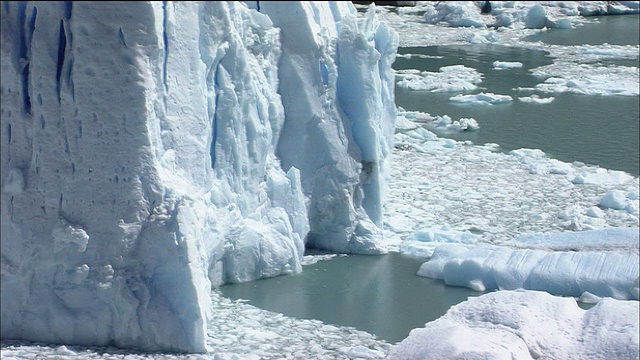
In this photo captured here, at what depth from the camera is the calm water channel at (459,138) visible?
5098 millimetres

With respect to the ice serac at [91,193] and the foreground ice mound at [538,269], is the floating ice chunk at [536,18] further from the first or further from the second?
the ice serac at [91,193]

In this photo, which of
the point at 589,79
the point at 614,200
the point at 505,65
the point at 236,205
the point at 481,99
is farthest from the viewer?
the point at 505,65

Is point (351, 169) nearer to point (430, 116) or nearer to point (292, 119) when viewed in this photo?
point (292, 119)

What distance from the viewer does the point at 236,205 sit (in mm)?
5320

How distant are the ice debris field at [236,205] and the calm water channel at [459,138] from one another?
13 cm

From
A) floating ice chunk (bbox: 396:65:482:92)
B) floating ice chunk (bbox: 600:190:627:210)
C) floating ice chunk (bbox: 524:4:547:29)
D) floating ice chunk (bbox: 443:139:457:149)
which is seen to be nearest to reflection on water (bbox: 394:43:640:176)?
floating ice chunk (bbox: 396:65:482:92)

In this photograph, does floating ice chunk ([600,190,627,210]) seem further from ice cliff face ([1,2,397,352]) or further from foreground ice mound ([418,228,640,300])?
ice cliff face ([1,2,397,352])

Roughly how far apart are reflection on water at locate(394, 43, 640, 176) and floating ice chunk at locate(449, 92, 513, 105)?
0.09 metres

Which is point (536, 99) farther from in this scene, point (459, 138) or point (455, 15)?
point (455, 15)

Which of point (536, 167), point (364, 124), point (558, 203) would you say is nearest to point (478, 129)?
point (536, 167)

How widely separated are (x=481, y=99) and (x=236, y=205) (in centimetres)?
571

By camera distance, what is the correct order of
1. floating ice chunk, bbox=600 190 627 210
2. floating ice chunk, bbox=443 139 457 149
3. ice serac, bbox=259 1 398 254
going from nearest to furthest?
1. ice serac, bbox=259 1 398 254
2. floating ice chunk, bbox=600 190 627 210
3. floating ice chunk, bbox=443 139 457 149

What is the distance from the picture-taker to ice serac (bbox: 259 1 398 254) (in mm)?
5898

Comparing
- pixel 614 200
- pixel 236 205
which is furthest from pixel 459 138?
pixel 236 205
